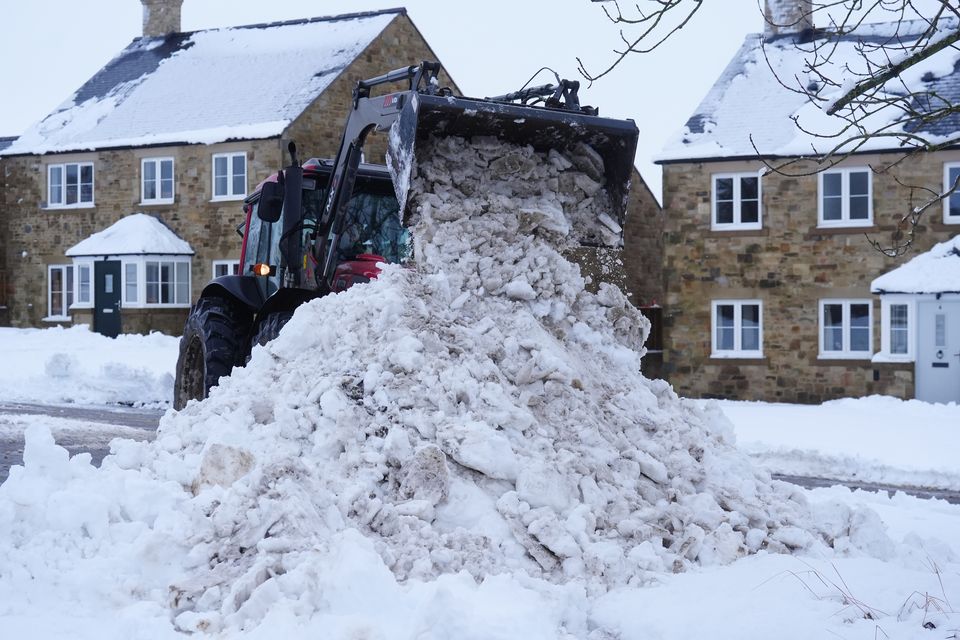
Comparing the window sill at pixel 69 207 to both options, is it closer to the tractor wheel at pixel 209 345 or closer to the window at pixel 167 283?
the window at pixel 167 283

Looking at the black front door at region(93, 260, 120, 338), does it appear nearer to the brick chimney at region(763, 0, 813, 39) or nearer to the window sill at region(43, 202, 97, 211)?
the window sill at region(43, 202, 97, 211)

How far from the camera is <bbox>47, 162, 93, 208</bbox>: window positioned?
2922 centimetres

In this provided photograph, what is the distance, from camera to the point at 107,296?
28.6 meters

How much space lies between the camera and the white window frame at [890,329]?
20.1 m

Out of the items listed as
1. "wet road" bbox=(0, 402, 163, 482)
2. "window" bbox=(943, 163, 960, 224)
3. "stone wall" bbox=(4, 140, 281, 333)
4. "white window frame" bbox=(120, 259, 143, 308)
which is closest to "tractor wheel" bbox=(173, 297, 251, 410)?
"wet road" bbox=(0, 402, 163, 482)

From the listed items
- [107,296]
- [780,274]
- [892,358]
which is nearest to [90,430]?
[780,274]

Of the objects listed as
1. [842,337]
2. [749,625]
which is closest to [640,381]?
[749,625]

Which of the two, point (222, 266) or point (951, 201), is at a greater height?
point (951, 201)

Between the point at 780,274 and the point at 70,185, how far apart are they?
19.1 metres

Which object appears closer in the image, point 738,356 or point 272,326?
point 272,326

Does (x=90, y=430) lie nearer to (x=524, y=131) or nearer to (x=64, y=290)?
(x=524, y=131)

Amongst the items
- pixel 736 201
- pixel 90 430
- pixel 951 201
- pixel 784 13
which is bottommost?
pixel 90 430

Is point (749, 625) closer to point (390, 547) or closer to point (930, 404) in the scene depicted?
point (390, 547)

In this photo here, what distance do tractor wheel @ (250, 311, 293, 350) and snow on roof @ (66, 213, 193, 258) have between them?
19380 millimetres
